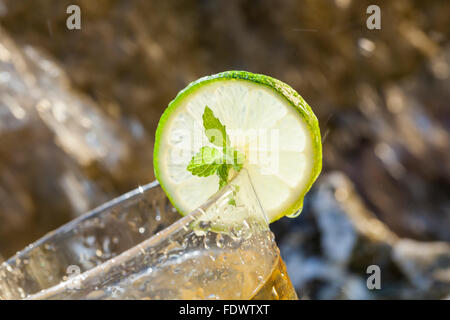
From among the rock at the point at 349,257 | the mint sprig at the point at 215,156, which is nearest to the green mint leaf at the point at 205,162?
the mint sprig at the point at 215,156

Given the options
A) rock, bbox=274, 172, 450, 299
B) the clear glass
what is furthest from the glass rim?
rock, bbox=274, 172, 450, 299

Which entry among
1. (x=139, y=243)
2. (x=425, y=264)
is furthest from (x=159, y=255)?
(x=425, y=264)

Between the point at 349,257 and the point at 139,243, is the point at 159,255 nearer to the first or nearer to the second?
the point at 139,243

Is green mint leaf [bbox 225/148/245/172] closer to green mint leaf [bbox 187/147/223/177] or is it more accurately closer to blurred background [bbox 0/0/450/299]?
green mint leaf [bbox 187/147/223/177]

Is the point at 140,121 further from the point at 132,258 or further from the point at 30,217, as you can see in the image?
the point at 132,258

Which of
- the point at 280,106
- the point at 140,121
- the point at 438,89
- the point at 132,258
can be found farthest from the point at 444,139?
the point at 132,258

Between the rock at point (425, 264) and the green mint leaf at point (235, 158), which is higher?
the green mint leaf at point (235, 158)

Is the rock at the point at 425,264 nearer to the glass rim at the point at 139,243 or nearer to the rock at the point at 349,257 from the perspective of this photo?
the rock at the point at 349,257

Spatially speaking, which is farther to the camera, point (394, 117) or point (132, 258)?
point (394, 117)
